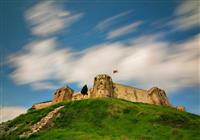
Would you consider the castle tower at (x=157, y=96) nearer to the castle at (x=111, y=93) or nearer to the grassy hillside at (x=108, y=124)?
the castle at (x=111, y=93)

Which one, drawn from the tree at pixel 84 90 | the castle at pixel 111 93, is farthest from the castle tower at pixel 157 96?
the tree at pixel 84 90

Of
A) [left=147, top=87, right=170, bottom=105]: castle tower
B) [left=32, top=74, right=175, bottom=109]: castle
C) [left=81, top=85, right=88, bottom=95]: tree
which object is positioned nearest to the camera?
[left=32, top=74, right=175, bottom=109]: castle

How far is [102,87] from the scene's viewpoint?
117438 millimetres

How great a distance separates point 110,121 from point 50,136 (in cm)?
1769

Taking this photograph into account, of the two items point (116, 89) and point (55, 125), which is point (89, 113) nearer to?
point (55, 125)

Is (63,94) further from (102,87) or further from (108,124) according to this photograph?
(108,124)

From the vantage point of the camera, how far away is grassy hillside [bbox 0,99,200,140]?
7225 centimetres

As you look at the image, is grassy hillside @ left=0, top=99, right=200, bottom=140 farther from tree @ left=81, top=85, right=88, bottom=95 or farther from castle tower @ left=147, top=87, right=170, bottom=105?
castle tower @ left=147, top=87, right=170, bottom=105

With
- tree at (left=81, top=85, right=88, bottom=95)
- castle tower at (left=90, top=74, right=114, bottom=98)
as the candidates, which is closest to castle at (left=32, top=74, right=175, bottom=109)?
castle tower at (left=90, top=74, right=114, bottom=98)

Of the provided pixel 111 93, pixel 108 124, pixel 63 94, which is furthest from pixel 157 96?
pixel 108 124

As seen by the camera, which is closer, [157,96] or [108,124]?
[108,124]

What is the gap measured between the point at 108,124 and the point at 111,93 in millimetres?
35666

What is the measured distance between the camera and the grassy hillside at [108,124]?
72.2 meters

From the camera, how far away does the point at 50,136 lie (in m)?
73.6
